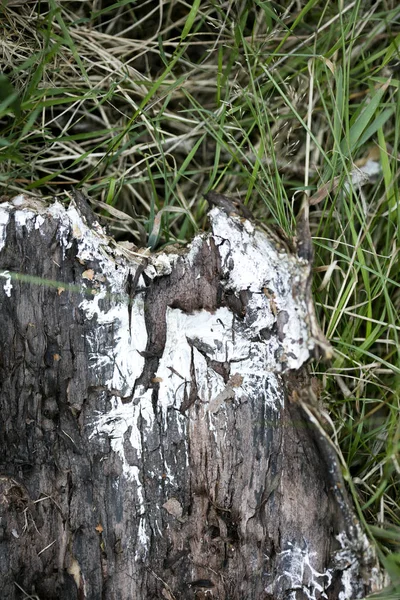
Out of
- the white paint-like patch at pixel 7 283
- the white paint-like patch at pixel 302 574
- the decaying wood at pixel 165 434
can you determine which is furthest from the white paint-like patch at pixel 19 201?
the white paint-like patch at pixel 302 574

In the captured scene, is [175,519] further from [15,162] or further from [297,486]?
[15,162]

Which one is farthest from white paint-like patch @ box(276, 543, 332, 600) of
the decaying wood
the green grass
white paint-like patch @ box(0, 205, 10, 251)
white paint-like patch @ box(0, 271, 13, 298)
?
white paint-like patch @ box(0, 205, 10, 251)

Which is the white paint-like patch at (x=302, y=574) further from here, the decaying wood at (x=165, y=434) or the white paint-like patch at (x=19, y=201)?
the white paint-like patch at (x=19, y=201)

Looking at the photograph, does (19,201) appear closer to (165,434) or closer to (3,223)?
Result: (3,223)

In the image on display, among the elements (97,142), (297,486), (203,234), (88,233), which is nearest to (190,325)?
(203,234)

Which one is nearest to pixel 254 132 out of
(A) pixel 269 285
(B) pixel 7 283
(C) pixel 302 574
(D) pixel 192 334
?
(A) pixel 269 285

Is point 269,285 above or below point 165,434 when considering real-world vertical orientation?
above
